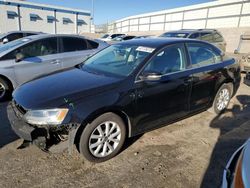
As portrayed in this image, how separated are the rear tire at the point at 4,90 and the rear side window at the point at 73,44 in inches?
67.9

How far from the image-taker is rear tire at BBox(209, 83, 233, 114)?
457cm

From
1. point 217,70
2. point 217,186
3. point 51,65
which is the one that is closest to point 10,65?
point 51,65

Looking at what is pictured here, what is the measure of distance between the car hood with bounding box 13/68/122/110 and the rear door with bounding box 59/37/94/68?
8.52 feet

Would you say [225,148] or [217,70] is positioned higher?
[217,70]

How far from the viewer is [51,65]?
567 cm

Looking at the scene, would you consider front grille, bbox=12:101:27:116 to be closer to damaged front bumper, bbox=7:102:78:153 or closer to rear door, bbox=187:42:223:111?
damaged front bumper, bbox=7:102:78:153

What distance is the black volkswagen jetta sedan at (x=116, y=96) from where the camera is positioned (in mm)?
2664

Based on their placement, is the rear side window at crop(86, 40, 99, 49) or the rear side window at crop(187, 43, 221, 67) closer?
the rear side window at crop(187, 43, 221, 67)

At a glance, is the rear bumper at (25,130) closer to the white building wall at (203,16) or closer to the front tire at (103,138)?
the front tire at (103,138)

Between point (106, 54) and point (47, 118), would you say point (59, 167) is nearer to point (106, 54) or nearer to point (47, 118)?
point (47, 118)

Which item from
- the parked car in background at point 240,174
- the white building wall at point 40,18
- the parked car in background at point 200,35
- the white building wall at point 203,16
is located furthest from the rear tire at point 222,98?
the white building wall at point 40,18

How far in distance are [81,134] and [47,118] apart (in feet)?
1.52

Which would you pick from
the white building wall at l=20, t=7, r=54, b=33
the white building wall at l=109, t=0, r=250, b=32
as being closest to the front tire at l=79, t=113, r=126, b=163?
the white building wall at l=109, t=0, r=250, b=32

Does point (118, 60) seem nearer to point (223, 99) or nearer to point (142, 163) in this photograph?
point (142, 163)
